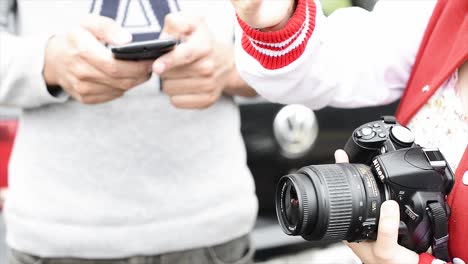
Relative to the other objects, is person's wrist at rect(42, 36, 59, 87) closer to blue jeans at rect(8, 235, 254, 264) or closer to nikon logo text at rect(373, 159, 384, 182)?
blue jeans at rect(8, 235, 254, 264)

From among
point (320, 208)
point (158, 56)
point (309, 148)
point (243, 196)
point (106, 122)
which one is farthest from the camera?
point (309, 148)

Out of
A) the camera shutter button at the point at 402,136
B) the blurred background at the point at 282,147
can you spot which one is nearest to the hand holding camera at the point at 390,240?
the camera shutter button at the point at 402,136

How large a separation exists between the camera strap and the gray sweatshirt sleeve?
813 millimetres

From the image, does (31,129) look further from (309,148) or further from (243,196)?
(309,148)

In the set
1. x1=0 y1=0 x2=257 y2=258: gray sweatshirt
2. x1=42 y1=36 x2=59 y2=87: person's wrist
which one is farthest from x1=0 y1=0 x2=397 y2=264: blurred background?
x1=42 y1=36 x2=59 y2=87: person's wrist

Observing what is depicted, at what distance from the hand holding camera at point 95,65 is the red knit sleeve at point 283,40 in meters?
0.30

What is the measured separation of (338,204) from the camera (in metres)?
1.22

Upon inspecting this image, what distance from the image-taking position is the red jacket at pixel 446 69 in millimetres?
1208

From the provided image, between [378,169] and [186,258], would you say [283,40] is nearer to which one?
[378,169]

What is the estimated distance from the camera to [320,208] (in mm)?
1204

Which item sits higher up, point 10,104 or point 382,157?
point 382,157

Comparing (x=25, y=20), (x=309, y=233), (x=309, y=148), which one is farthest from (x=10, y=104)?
(x=309, y=148)

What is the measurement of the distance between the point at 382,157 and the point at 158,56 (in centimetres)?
48

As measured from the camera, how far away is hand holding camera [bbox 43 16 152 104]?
4.74 ft
